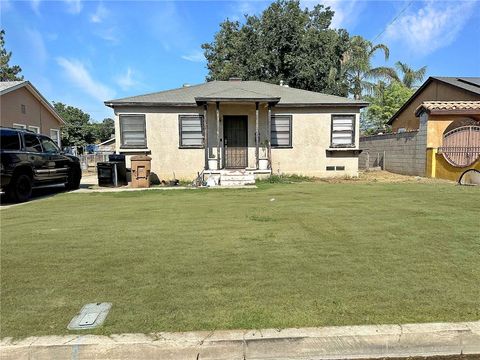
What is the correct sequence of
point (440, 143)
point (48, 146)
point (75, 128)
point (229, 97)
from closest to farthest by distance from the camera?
point (48, 146) < point (229, 97) < point (440, 143) < point (75, 128)

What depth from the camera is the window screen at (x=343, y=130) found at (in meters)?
16.8

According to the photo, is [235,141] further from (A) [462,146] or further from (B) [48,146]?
(A) [462,146]

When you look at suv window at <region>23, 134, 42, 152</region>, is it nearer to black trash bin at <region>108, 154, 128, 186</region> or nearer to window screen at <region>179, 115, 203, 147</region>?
black trash bin at <region>108, 154, 128, 186</region>

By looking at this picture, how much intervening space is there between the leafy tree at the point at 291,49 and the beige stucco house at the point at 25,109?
14.0 m

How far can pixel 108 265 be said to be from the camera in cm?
Answer: 452

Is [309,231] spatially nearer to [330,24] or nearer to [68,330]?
[68,330]

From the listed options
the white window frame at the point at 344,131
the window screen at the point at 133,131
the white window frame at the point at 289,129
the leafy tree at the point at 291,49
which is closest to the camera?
the window screen at the point at 133,131

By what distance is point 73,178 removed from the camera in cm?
1352

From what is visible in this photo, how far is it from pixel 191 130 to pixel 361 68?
21.9m

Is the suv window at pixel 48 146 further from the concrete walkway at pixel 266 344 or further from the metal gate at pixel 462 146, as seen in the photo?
the metal gate at pixel 462 146

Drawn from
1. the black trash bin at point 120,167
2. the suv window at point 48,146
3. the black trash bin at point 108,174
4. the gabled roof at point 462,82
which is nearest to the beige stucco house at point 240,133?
the black trash bin at point 120,167

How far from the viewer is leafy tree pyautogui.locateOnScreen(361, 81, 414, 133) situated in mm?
33969

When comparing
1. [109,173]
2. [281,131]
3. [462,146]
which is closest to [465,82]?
[462,146]

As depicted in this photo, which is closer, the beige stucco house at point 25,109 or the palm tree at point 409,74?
the beige stucco house at point 25,109
